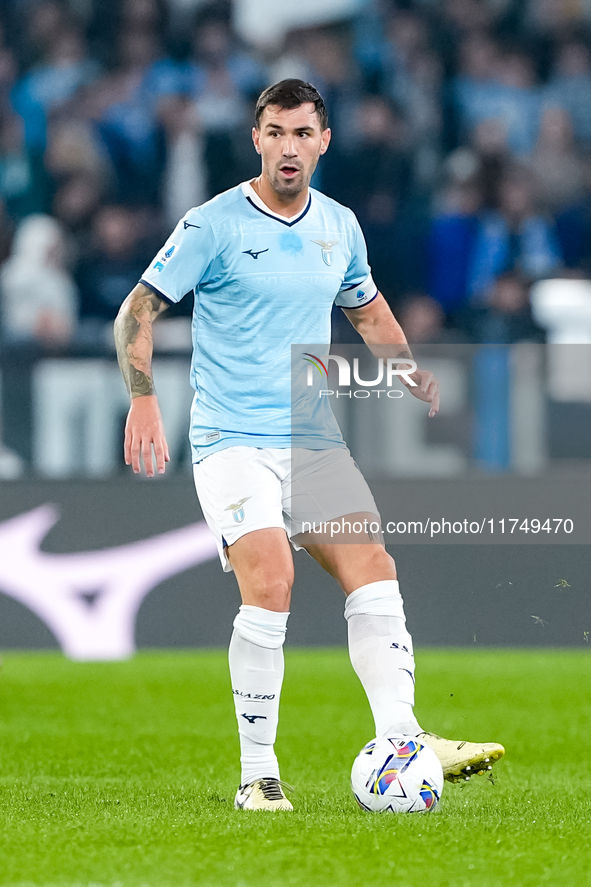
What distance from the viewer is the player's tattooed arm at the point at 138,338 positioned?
375 cm

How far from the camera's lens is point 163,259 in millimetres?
3824

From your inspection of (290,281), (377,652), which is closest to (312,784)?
(377,652)

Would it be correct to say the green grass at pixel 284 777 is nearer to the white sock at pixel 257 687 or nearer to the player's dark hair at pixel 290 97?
the white sock at pixel 257 687

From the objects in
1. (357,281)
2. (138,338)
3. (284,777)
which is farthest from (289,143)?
(284,777)

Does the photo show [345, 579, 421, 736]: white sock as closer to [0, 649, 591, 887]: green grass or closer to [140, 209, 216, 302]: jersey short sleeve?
[0, 649, 591, 887]: green grass

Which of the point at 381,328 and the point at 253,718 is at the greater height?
the point at 381,328

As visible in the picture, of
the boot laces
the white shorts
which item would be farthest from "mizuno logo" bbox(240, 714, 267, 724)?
the white shorts

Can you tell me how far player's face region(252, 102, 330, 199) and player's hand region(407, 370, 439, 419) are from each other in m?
0.70

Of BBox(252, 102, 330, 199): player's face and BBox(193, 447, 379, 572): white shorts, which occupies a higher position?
BBox(252, 102, 330, 199): player's face

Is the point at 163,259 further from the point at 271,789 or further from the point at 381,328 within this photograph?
the point at 271,789

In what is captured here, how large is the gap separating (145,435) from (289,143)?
36.1 inches

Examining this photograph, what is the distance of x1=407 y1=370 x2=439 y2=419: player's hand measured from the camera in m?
4.18

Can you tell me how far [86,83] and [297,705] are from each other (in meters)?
5.63

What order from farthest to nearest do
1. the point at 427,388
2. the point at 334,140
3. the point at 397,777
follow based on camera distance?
the point at 334,140 < the point at 427,388 < the point at 397,777
